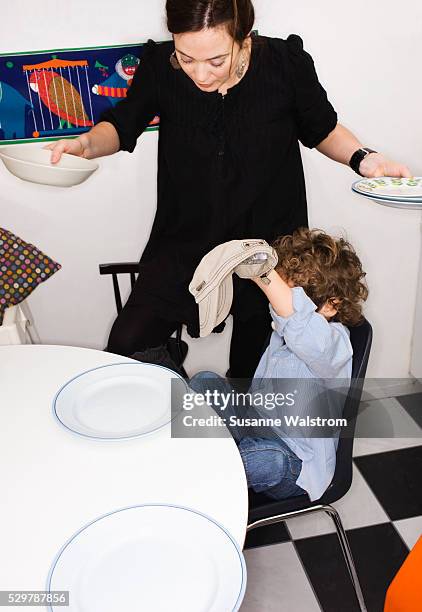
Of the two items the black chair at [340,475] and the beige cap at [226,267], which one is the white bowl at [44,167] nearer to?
the beige cap at [226,267]

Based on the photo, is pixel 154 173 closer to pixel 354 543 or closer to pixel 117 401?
pixel 117 401

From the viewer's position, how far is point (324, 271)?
4.91 ft

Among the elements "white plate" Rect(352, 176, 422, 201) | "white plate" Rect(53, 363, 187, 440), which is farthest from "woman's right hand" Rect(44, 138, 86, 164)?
"white plate" Rect(352, 176, 422, 201)

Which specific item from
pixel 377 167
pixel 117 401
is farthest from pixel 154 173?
pixel 117 401

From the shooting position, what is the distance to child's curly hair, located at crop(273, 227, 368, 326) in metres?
1.48

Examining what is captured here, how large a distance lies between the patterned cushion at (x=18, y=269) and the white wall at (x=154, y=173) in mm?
241

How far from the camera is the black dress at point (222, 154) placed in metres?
1.61

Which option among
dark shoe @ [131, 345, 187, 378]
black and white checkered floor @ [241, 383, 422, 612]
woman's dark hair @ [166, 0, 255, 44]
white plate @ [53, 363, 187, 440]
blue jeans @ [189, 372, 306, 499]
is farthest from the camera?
black and white checkered floor @ [241, 383, 422, 612]

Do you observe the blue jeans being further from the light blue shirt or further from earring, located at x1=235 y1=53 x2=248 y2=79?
earring, located at x1=235 y1=53 x2=248 y2=79

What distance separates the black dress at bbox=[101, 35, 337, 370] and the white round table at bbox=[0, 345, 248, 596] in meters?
0.61

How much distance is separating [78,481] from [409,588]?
0.57 metres

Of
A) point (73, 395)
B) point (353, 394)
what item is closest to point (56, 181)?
point (73, 395)

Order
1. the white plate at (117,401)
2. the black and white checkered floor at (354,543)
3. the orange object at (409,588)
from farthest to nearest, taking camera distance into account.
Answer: the black and white checkered floor at (354,543), the white plate at (117,401), the orange object at (409,588)

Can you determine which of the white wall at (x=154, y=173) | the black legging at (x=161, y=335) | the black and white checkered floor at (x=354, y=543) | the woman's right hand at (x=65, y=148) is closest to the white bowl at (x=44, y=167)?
the woman's right hand at (x=65, y=148)
